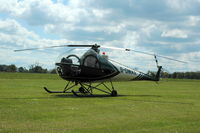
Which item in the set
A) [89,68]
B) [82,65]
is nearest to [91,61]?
[89,68]

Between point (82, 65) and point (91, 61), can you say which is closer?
point (82, 65)

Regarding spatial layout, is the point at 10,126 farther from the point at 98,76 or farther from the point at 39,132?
the point at 98,76

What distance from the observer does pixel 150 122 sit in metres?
8.80

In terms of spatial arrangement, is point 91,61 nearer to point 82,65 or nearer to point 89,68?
point 89,68

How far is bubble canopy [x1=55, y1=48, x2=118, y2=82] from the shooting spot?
16750 millimetres

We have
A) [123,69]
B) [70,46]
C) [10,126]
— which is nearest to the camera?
[10,126]

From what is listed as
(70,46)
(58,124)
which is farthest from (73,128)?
(70,46)

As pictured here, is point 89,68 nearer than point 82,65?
No

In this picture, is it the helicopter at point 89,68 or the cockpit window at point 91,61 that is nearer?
the helicopter at point 89,68

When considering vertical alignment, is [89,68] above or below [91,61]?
below

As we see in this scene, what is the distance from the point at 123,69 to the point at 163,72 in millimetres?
3888

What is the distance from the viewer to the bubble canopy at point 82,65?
55.0ft

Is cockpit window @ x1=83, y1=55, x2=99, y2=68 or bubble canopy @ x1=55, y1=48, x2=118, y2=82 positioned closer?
bubble canopy @ x1=55, y1=48, x2=118, y2=82

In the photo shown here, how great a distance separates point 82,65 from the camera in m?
17.1
